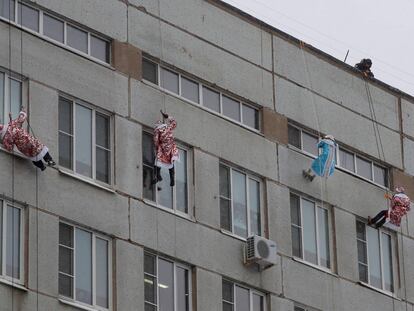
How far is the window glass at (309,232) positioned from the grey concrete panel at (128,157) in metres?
5.89

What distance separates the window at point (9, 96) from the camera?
41469mm

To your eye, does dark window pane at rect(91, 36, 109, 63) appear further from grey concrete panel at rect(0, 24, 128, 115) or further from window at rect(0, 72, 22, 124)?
window at rect(0, 72, 22, 124)

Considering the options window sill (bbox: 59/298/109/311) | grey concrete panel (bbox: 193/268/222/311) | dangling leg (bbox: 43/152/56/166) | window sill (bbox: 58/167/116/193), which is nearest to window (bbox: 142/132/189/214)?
window sill (bbox: 58/167/116/193)

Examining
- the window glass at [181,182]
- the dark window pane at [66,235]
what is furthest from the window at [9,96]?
the window glass at [181,182]

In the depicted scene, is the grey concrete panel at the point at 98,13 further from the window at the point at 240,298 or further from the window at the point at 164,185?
the window at the point at 240,298

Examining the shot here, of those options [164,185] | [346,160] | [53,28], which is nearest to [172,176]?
[164,185]

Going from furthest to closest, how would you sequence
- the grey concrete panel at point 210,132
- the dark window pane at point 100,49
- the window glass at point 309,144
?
1. the window glass at point 309,144
2. the grey concrete panel at point 210,132
3. the dark window pane at point 100,49

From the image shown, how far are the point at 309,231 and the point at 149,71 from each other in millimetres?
6223

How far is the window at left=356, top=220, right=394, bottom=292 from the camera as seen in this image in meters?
49.4

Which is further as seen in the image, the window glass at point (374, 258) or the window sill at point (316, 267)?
the window glass at point (374, 258)

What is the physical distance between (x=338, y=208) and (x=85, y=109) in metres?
8.75

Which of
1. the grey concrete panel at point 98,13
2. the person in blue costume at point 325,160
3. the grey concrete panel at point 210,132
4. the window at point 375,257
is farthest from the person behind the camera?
the window at point 375,257

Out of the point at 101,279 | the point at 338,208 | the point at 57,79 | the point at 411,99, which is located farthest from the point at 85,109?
the point at 411,99

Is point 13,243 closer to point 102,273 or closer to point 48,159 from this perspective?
point 48,159
